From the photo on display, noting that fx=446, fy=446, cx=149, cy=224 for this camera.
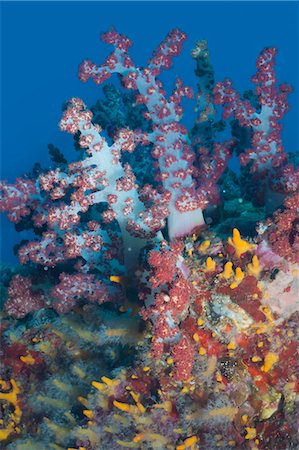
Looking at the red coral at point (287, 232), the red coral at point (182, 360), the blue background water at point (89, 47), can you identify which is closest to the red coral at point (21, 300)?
the red coral at point (182, 360)

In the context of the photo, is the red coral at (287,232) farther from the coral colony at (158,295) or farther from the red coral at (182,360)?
the red coral at (182,360)

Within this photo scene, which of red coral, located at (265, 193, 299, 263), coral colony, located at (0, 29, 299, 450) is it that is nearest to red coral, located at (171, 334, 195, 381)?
coral colony, located at (0, 29, 299, 450)

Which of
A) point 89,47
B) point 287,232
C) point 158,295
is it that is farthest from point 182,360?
point 89,47

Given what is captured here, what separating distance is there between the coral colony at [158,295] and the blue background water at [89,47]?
2247cm

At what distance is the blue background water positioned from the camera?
33.3 metres

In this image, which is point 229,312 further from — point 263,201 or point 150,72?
point 150,72

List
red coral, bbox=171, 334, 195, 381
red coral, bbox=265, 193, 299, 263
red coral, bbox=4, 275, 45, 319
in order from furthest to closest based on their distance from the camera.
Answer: red coral, bbox=4, 275, 45, 319
red coral, bbox=265, 193, 299, 263
red coral, bbox=171, 334, 195, 381

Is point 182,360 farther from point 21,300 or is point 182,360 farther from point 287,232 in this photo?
point 21,300

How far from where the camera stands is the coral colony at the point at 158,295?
4.34 m

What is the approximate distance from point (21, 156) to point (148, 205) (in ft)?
85.9

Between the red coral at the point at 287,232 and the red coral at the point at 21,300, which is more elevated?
the red coral at the point at 21,300

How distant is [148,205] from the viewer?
5.36 metres

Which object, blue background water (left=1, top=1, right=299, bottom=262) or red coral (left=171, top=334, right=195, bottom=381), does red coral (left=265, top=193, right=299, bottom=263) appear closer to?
red coral (left=171, top=334, right=195, bottom=381)

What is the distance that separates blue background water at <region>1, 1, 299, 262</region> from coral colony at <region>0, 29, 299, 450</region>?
22.5m
